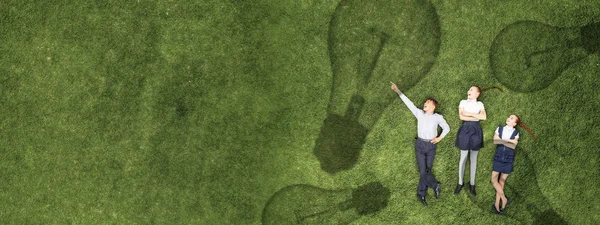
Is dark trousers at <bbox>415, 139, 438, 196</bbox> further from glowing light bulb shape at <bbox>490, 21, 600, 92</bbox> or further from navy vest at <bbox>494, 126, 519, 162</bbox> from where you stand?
glowing light bulb shape at <bbox>490, 21, 600, 92</bbox>

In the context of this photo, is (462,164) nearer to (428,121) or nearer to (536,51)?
(428,121)

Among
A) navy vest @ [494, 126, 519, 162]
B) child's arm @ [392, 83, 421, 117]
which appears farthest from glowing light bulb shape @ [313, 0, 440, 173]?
navy vest @ [494, 126, 519, 162]

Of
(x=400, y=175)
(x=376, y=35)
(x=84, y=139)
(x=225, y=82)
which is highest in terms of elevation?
(x=376, y=35)

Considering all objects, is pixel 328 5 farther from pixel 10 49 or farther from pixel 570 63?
pixel 10 49

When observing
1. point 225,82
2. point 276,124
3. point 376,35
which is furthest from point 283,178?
point 376,35

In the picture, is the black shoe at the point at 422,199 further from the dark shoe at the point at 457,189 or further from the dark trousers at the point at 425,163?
the dark shoe at the point at 457,189

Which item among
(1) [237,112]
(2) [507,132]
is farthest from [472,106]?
(1) [237,112]
